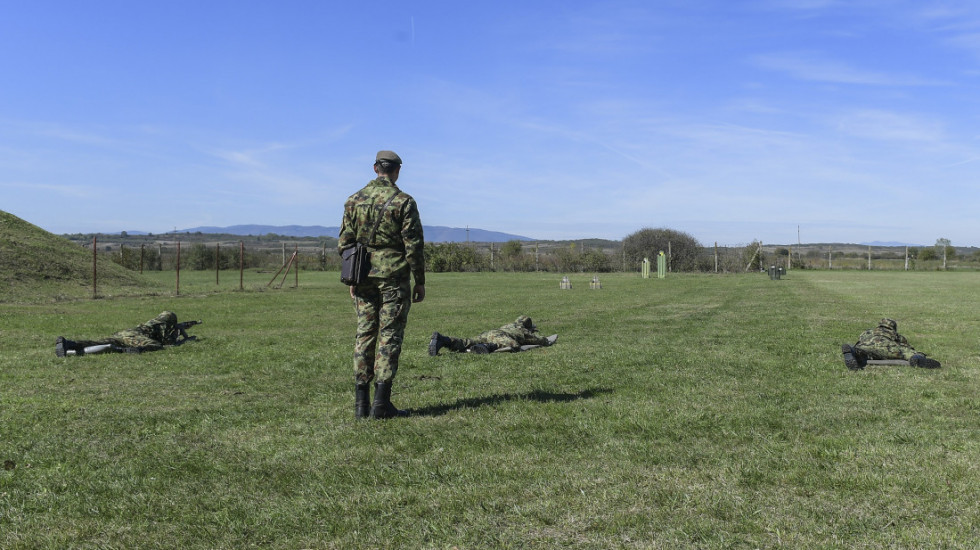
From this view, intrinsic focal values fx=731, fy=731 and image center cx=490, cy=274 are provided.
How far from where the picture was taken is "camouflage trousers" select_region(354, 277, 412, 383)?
19.8 ft

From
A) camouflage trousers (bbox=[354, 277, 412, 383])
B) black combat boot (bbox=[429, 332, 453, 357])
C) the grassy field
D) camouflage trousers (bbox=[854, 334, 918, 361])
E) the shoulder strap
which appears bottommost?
the grassy field

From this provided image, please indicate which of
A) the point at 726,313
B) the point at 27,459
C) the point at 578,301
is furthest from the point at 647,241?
the point at 27,459

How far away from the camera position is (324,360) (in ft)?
30.7

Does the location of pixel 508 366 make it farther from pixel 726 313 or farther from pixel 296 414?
pixel 726 313

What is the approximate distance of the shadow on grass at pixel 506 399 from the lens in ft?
20.5

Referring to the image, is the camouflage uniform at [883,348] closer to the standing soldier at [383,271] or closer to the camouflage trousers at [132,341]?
the standing soldier at [383,271]

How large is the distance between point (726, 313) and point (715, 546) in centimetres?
1401

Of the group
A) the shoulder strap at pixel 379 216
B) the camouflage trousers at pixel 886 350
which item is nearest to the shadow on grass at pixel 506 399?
the shoulder strap at pixel 379 216

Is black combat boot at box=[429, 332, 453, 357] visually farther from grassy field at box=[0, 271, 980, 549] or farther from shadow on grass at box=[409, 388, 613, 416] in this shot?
shadow on grass at box=[409, 388, 613, 416]

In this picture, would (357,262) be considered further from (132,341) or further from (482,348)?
(132,341)

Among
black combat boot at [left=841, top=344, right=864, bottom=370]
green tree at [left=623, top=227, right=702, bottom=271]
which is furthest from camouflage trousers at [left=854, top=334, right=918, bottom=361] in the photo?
green tree at [left=623, top=227, right=702, bottom=271]

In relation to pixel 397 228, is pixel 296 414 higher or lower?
lower

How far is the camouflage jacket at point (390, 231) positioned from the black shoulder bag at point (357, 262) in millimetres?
27

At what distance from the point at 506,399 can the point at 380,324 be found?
1.39m
